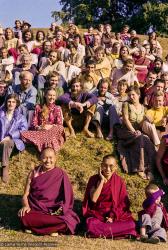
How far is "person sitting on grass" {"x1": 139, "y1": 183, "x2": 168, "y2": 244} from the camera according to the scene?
7426mm

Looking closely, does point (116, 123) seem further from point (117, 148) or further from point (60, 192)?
point (60, 192)

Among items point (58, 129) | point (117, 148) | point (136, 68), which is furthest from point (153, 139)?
point (136, 68)

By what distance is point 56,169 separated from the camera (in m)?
7.98

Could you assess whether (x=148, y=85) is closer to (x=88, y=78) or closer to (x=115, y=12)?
(x=88, y=78)

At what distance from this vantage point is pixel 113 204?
7.78 metres

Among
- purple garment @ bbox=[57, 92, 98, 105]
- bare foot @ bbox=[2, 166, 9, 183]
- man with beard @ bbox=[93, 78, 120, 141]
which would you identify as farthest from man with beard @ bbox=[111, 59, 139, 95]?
bare foot @ bbox=[2, 166, 9, 183]

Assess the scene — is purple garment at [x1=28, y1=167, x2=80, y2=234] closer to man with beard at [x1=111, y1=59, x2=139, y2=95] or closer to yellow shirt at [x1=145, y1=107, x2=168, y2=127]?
yellow shirt at [x1=145, y1=107, x2=168, y2=127]

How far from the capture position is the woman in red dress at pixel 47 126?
31.4ft

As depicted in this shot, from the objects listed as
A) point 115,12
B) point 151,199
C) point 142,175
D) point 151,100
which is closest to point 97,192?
point 151,199

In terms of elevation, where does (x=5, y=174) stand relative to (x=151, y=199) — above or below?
above

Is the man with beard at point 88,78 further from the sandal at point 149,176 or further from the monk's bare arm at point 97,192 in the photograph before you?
the monk's bare arm at point 97,192

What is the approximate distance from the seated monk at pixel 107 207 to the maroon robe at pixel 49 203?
0.29 m

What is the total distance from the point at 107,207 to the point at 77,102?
3.06 meters

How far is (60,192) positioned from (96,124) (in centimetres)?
287
